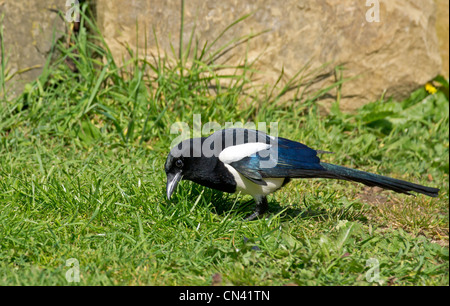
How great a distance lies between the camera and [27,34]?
480cm

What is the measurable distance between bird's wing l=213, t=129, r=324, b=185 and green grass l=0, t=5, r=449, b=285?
0.79 feet

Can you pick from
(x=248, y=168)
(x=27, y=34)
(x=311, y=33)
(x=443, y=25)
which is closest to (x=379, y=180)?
(x=248, y=168)

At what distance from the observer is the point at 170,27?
4.96 m

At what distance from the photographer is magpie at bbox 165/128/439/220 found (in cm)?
332

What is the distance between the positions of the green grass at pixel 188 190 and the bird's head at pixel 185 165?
0.13 metres

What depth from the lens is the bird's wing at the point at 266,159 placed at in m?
3.32

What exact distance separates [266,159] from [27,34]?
8.69 ft

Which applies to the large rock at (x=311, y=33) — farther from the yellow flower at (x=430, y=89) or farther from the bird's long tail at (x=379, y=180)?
the bird's long tail at (x=379, y=180)

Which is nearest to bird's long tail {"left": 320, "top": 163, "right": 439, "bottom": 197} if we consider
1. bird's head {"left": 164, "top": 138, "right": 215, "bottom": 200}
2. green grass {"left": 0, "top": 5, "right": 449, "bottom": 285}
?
green grass {"left": 0, "top": 5, "right": 449, "bottom": 285}

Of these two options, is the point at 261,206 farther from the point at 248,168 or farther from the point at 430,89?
the point at 430,89

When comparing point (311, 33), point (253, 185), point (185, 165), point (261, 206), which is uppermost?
point (311, 33)

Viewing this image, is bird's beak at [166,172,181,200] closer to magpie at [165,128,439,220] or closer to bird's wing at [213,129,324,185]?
magpie at [165,128,439,220]

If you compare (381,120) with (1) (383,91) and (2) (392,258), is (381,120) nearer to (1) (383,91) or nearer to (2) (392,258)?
(1) (383,91)

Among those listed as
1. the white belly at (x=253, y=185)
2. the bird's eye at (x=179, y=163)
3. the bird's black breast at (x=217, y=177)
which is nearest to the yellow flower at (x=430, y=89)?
the white belly at (x=253, y=185)
